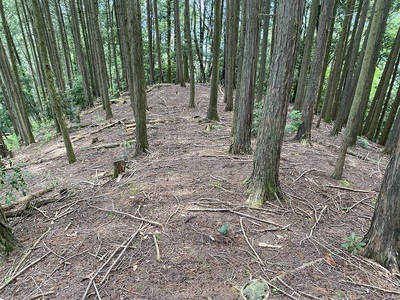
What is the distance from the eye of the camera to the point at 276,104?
3.63 meters

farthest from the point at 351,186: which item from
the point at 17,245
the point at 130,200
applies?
the point at 17,245

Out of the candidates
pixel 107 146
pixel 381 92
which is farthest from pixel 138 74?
pixel 381 92

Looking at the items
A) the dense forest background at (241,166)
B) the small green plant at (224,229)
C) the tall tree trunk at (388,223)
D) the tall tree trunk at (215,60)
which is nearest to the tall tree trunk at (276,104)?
the dense forest background at (241,166)

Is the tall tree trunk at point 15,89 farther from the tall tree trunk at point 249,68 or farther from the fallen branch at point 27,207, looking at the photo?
the tall tree trunk at point 249,68

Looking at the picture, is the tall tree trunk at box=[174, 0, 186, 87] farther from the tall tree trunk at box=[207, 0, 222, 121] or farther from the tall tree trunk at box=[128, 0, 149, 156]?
the tall tree trunk at box=[128, 0, 149, 156]

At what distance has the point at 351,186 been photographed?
17.1ft

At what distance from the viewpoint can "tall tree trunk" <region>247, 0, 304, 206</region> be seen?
3.37 m

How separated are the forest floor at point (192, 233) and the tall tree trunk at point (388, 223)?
0.47ft

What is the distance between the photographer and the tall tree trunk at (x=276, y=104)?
3365mm

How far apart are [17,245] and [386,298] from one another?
434 centimetres

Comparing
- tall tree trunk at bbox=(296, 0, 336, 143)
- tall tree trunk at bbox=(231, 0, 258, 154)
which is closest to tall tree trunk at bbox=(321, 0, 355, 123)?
tall tree trunk at bbox=(296, 0, 336, 143)

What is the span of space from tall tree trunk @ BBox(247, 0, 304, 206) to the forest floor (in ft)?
1.01

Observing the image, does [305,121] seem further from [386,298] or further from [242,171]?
[386,298]

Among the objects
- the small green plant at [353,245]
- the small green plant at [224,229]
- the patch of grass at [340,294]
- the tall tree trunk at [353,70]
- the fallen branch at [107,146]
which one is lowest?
the fallen branch at [107,146]
